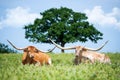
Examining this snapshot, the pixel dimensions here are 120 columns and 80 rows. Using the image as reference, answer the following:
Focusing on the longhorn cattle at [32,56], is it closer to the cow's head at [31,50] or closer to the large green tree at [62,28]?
the cow's head at [31,50]

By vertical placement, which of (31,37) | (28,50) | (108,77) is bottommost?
(108,77)

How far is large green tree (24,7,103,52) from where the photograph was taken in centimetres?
5446

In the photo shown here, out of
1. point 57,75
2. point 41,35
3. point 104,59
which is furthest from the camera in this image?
point 41,35

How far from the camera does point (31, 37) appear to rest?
5609 centimetres

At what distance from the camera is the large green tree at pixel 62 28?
54456mm

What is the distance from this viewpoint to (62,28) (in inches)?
2152

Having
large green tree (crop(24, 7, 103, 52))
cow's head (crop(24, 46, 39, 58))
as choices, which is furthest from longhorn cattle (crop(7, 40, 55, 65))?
large green tree (crop(24, 7, 103, 52))

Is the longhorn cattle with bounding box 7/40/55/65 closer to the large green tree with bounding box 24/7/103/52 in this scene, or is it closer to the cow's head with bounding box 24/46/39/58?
the cow's head with bounding box 24/46/39/58

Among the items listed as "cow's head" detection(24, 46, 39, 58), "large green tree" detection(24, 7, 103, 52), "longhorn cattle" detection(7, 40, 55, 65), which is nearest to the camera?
"cow's head" detection(24, 46, 39, 58)

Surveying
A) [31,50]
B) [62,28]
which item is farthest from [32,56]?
[62,28]

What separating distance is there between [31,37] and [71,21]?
25.6 feet

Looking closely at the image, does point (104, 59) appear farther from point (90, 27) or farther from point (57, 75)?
point (90, 27)

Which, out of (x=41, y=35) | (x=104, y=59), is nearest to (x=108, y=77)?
(x=104, y=59)

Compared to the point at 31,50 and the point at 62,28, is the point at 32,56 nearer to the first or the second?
the point at 31,50
